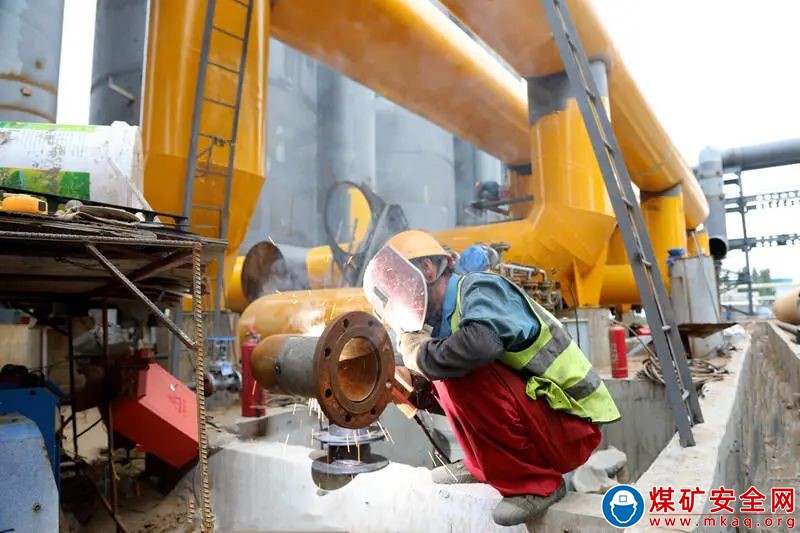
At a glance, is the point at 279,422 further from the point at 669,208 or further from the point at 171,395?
the point at 669,208

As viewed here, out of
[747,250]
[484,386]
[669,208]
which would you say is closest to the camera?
[484,386]

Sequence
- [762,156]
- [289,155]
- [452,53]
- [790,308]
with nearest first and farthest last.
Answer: [452,53], [790,308], [289,155], [762,156]

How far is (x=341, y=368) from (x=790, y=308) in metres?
10.1

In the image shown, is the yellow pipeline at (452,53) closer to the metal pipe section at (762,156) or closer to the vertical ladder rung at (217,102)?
the vertical ladder rung at (217,102)

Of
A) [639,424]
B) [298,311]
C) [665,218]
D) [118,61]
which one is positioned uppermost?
[118,61]

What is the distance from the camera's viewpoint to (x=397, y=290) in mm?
1874

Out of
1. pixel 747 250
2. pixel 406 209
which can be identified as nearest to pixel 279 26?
pixel 406 209

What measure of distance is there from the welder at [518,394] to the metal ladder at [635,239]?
884 mm

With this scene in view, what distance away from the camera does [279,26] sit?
4.05m

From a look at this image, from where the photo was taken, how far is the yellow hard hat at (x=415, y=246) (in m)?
1.90

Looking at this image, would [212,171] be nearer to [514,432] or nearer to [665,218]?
[514,432]

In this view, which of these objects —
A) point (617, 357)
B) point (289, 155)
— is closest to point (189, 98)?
point (617, 357)

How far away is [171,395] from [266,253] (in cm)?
260

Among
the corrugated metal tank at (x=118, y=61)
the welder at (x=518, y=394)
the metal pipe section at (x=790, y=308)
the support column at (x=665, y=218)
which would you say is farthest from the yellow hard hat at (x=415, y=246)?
the metal pipe section at (x=790, y=308)
